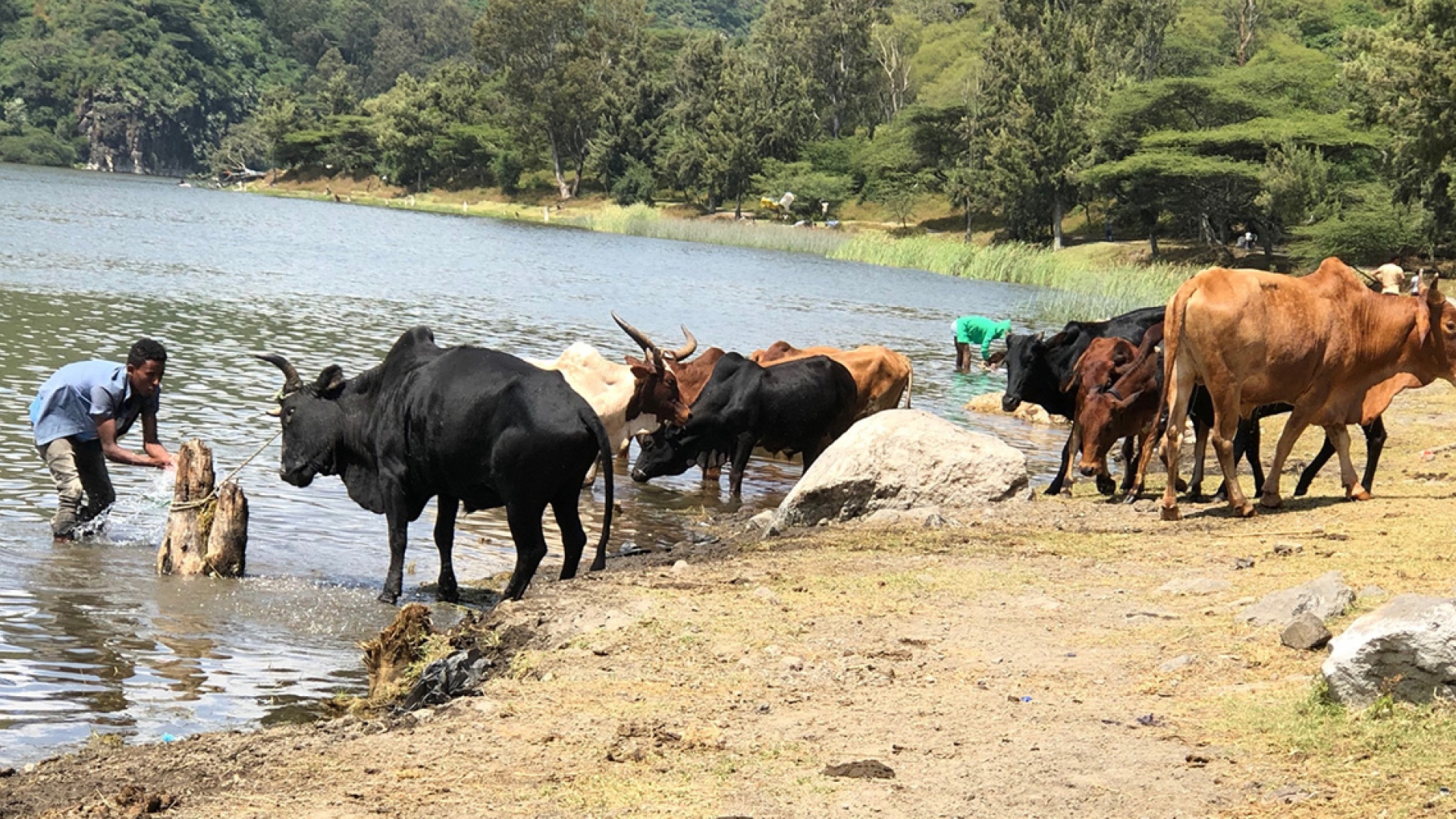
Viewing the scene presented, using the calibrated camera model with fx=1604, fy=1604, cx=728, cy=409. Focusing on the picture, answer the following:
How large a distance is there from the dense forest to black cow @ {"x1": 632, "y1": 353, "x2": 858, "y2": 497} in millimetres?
29032

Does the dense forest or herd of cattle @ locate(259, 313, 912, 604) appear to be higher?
the dense forest

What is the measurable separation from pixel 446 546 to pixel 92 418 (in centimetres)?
257

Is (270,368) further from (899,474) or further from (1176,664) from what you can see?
(1176,664)

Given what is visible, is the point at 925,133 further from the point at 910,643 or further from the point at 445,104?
the point at 910,643

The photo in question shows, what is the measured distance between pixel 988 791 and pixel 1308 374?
6786 millimetres

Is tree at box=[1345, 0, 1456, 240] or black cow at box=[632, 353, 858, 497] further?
tree at box=[1345, 0, 1456, 240]

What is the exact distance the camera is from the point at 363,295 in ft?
112

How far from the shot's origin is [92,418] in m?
10.7

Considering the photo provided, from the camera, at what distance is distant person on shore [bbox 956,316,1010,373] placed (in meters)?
28.0

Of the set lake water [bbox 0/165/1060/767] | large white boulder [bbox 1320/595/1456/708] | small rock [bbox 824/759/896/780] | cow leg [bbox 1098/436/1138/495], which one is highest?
large white boulder [bbox 1320/595/1456/708]

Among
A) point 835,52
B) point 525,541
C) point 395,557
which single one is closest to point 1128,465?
point 525,541

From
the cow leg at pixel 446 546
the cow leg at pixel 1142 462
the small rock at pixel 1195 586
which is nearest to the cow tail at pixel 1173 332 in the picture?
the cow leg at pixel 1142 462

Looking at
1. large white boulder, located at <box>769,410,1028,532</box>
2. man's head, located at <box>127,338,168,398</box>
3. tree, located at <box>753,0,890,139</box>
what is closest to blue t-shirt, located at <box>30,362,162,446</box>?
man's head, located at <box>127,338,168,398</box>

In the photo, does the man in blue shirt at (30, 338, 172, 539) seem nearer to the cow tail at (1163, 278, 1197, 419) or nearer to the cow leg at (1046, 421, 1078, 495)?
the cow tail at (1163, 278, 1197, 419)
